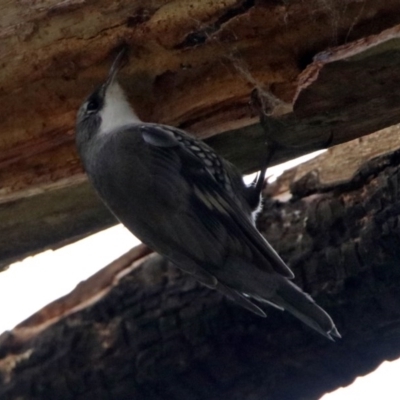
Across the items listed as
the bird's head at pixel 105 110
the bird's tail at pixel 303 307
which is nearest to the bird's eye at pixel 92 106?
the bird's head at pixel 105 110

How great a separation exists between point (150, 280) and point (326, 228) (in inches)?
27.8

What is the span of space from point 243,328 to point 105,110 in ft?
3.50

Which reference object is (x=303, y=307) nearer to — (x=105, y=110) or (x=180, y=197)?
(x=180, y=197)

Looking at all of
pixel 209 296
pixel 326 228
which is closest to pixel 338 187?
pixel 326 228

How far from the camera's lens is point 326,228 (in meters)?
3.19

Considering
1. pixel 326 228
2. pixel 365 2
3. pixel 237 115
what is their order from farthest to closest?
pixel 237 115 → pixel 326 228 → pixel 365 2

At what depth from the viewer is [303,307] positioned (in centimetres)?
298

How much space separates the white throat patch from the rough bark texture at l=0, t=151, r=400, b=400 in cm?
58

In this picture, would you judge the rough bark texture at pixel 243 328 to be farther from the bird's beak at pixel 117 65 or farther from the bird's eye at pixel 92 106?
the bird's beak at pixel 117 65

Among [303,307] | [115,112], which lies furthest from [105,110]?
[303,307]

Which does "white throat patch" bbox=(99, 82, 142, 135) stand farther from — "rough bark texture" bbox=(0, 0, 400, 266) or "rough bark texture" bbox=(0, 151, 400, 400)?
"rough bark texture" bbox=(0, 151, 400, 400)

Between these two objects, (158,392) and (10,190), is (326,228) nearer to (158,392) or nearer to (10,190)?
(158,392)

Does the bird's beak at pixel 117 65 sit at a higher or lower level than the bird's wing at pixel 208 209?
higher

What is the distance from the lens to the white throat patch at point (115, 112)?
3432 millimetres
